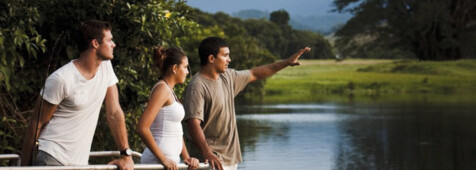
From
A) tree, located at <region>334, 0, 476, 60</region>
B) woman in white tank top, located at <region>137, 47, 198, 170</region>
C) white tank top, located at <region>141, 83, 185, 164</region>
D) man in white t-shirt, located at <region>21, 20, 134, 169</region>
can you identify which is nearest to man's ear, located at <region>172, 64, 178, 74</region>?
woman in white tank top, located at <region>137, 47, 198, 170</region>

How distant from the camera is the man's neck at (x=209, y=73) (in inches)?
229

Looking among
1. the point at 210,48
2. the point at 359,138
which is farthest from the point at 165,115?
the point at 359,138

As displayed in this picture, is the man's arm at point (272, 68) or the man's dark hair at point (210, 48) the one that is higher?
the man's dark hair at point (210, 48)

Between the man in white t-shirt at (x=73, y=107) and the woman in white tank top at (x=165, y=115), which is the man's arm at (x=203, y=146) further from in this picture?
the man in white t-shirt at (x=73, y=107)

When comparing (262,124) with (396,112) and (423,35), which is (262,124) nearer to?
(396,112)

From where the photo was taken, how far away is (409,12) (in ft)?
218

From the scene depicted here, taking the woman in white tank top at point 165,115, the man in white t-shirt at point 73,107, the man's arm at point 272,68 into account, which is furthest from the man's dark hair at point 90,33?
the man's arm at point 272,68

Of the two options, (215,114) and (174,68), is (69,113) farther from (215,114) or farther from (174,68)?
(215,114)

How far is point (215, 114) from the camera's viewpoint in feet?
19.0

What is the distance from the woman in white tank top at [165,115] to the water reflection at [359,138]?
8.27 metres

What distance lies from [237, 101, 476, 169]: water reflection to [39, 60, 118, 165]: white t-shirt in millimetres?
9106

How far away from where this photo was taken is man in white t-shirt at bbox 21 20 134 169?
14.3ft

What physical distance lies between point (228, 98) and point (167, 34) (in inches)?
148

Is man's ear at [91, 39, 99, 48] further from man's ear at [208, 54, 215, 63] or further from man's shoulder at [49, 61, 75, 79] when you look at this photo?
man's ear at [208, 54, 215, 63]
